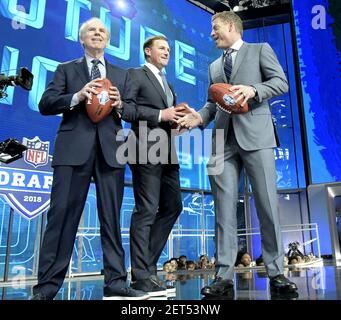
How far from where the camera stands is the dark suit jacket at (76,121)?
5.24 feet

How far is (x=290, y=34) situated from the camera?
921cm

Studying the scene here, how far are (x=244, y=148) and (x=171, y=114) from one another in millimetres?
435

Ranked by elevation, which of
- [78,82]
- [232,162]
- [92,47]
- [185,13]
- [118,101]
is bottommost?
[232,162]

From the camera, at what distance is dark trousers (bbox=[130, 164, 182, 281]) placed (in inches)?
70.1

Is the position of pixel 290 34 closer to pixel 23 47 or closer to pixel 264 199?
pixel 23 47

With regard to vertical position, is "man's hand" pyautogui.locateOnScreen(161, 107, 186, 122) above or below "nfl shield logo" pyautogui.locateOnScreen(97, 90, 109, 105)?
above

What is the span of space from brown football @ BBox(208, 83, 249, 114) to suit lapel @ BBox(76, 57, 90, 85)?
622 mm

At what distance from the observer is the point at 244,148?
66.2 inches

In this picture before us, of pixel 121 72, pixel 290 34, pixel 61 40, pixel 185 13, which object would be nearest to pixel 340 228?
pixel 290 34

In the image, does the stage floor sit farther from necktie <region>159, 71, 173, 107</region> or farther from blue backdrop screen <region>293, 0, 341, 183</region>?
blue backdrop screen <region>293, 0, 341, 183</region>

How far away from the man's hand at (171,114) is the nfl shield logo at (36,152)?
273 centimetres

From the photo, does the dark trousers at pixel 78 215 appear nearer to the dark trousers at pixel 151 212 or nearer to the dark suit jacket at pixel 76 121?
the dark suit jacket at pixel 76 121

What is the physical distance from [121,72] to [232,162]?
74 cm

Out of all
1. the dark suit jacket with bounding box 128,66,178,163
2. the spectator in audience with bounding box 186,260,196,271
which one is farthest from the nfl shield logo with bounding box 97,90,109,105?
the spectator in audience with bounding box 186,260,196,271
